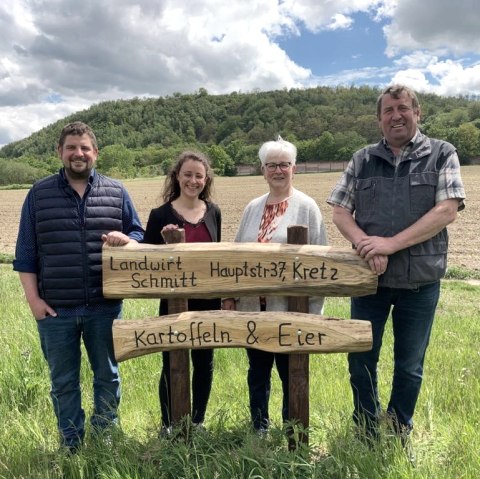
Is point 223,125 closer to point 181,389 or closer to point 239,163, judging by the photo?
point 239,163

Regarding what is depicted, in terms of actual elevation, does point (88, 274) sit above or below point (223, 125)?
below

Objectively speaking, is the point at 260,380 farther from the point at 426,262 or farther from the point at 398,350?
the point at 426,262

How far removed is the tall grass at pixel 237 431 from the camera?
2443 millimetres

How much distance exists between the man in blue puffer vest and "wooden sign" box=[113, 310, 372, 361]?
348mm

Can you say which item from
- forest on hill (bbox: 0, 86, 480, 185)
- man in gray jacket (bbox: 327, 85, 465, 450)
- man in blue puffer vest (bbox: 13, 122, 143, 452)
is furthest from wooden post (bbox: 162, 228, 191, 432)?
forest on hill (bbox: 0, 86, 480, 185)

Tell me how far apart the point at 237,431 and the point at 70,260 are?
4.79ft

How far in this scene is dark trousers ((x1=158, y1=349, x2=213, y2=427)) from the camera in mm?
3156

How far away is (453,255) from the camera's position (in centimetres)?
1312

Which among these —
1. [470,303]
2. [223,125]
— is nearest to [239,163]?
→ [223,125]

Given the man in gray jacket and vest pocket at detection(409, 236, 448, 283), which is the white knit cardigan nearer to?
the man in gray jacket

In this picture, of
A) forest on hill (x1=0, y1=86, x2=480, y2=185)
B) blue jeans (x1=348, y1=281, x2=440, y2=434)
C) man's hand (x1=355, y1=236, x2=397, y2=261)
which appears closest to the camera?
man's hand (x1=355, y1=236, x2=397, y2=261)

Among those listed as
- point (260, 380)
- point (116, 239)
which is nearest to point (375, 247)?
point (260, 380)

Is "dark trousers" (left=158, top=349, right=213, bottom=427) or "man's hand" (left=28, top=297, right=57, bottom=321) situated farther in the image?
"dark trousers" (left=158, top=349, right=213, bottom=427)

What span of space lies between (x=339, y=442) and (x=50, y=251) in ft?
6.58
